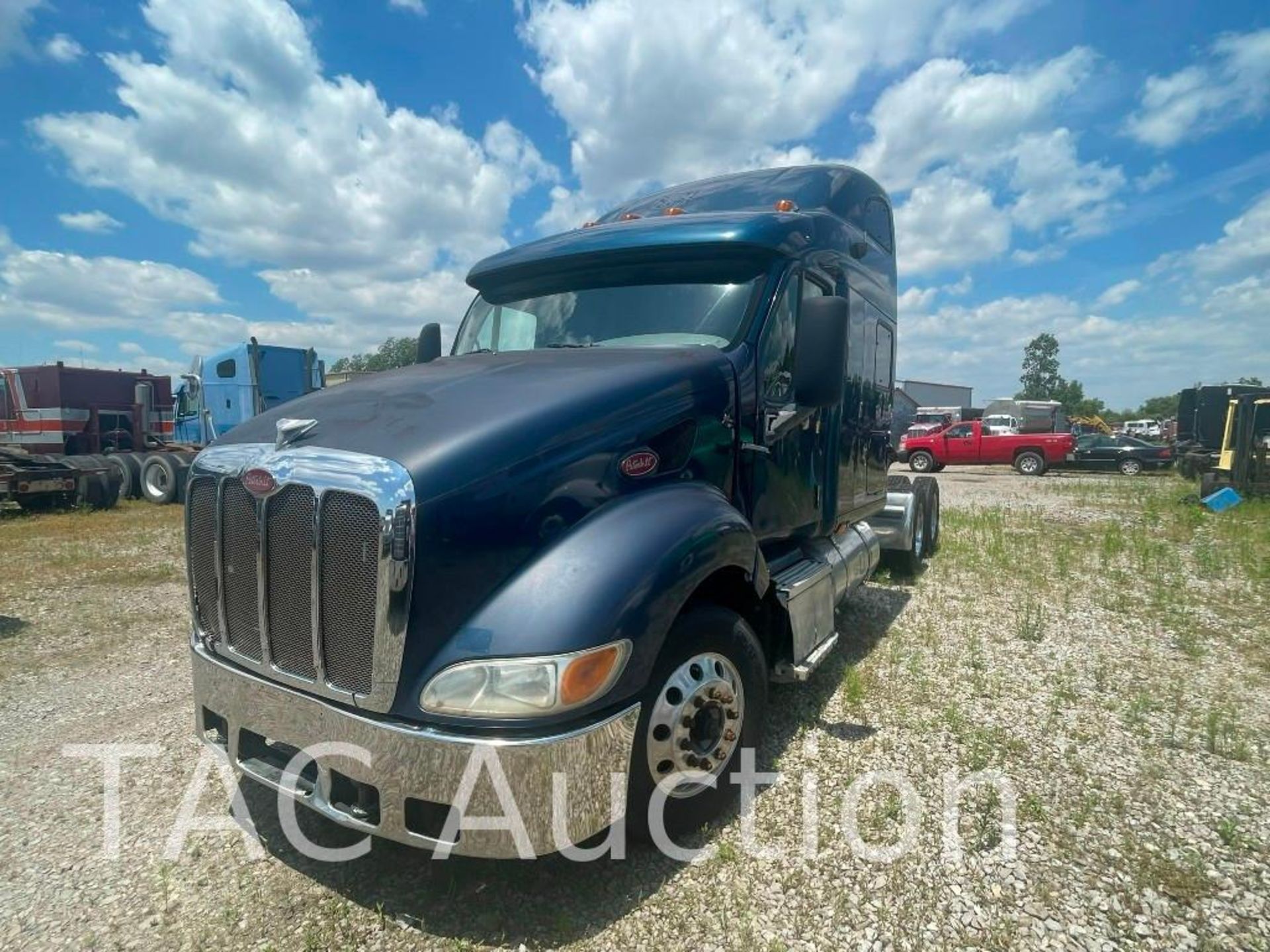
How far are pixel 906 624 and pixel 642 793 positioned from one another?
396cm

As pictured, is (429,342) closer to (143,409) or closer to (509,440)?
(509,440)

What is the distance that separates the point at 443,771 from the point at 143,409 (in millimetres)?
18736

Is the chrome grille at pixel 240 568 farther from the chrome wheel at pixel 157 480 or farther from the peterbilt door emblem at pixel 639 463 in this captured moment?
the chrome wheel at pixel 157 480

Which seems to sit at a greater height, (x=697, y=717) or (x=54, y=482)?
(x=697, y=717)

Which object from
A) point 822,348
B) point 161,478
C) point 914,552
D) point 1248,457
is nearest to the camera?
point 822,348

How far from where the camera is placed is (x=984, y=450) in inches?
989

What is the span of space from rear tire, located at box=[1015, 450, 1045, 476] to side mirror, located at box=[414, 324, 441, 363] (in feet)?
80.4

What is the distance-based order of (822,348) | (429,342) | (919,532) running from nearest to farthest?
(822,348), (429,342), (919,532)

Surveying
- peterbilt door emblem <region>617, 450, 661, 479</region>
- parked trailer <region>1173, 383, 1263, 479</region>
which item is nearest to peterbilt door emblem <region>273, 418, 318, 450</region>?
peterbilt door emblem <region>617, 450, 661, 479</region>

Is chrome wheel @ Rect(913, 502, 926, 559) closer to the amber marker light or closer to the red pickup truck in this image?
the amber marker light

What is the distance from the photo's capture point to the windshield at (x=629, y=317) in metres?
3.54

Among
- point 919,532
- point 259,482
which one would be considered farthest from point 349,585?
point 919,532

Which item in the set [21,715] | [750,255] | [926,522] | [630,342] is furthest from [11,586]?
[926,522]

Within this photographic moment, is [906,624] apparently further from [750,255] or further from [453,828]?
[453,828]
